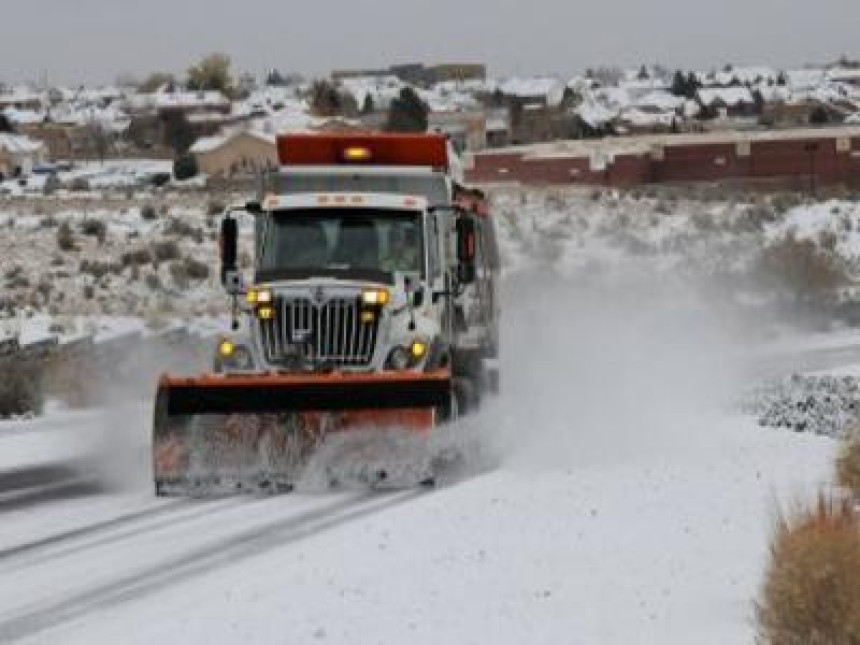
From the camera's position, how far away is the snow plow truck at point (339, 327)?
15.1m

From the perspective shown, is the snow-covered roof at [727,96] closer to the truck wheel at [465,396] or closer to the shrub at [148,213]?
the shrub at [148,213]

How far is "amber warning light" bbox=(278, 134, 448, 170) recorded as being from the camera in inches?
720

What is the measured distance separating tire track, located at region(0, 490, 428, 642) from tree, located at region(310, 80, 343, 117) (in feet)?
389

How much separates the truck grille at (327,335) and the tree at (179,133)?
114398mm

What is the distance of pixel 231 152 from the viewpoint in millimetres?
106875

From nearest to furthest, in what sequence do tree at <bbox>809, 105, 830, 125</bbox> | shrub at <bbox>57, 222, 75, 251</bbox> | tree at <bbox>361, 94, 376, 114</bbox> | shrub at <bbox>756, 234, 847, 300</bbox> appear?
shrub at <bbox>756, 234, 847, 300</bbox>
shrub at <bbox>57, 222, 75, 251</bbox>
tree at <bbox>809, 105, 830, 125</bbox>
tree at <bbox>361, 94, 376, 114</bbox>

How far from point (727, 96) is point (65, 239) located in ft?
378

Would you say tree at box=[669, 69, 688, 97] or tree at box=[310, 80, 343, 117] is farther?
tree at box=[669, 69, 688, 97]

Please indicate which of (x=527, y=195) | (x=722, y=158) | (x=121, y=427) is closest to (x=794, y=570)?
(x=121, y=427)

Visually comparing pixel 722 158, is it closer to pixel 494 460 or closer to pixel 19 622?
pixel 494 460

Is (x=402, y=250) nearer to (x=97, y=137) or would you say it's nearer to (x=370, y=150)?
(x=370, y=150)

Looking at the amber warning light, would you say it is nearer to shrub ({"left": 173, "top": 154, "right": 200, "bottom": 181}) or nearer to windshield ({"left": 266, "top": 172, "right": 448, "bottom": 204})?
windshield ({"left": 266, "top": 172, "right": 448, "bottom": 204})

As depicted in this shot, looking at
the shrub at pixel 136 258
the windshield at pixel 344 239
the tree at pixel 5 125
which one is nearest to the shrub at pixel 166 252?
the shrub at pixel 136 258

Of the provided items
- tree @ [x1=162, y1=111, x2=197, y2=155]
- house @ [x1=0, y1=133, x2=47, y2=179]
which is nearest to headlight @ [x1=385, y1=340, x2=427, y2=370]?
house @ [x1=0, y1=133, x2=47, y2=179]
